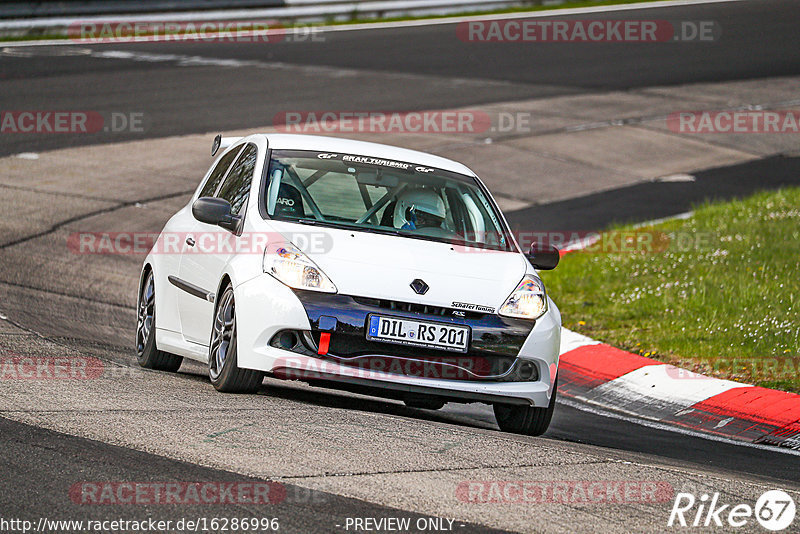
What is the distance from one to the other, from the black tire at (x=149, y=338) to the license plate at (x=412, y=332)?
220cm

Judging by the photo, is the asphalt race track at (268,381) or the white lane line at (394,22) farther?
the white lane line at (394,22)

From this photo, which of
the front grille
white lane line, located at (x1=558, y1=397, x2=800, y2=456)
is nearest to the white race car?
the front grille

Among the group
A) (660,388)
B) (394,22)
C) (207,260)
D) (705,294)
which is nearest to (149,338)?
(207,260)

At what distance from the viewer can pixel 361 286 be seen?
6902 mm

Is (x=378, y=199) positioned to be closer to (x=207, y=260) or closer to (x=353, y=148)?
(x=353, y=148)

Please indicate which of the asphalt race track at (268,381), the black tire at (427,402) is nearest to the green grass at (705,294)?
the asphalt race track at (268,381)

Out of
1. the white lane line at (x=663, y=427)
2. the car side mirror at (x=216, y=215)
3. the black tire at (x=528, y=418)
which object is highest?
the car side mirror at (x=216, y=215)

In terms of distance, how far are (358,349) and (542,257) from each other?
63.4 inches

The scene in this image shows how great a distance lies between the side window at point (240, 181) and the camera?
7938 mm

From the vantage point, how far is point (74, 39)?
26.2 m

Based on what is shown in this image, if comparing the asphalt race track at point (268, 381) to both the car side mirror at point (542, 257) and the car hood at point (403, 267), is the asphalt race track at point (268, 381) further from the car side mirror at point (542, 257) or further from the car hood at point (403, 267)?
the car side mirror at point (542, 257)

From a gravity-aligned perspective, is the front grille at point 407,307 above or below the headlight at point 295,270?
below

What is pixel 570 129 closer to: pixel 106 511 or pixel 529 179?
pixel 529 179

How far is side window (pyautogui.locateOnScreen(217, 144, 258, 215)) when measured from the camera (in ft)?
26.0
